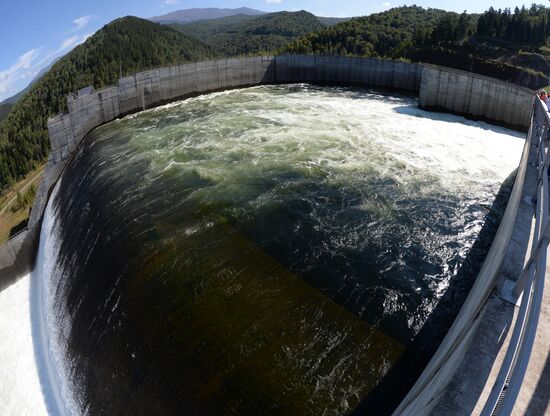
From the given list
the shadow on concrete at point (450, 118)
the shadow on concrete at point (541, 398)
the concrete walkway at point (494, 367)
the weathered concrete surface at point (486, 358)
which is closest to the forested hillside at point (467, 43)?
the shadow on concrete at point (450, 118)

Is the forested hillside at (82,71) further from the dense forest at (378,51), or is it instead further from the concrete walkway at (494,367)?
the concrete walkway at (494,367)

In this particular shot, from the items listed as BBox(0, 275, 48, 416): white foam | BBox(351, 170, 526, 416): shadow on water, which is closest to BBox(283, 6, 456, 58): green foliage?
BBox(0, 275, 48, 416): white foam

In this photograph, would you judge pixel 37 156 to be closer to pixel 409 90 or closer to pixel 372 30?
pixel 409 90

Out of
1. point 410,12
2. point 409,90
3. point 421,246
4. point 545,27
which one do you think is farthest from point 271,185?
point 410,12

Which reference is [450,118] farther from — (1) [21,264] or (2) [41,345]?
(1) [21,264]

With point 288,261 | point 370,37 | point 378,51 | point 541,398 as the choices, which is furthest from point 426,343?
point 370,37

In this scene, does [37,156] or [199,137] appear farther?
[37,156]
